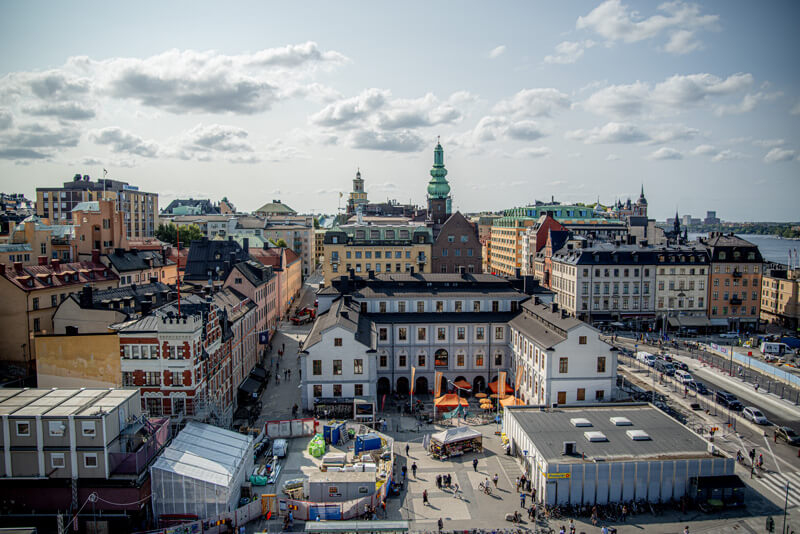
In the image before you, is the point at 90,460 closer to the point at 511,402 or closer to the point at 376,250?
the point at 511,402

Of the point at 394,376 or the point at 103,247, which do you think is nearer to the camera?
the point at 394,376

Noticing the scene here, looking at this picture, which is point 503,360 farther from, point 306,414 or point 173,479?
point 173,479

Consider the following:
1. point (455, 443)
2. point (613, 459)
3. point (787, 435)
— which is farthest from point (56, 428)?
point (787, 435)

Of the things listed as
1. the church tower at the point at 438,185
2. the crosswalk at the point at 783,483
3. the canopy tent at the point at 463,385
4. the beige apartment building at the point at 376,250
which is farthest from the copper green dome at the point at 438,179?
the crosswalk at the point at 783,483

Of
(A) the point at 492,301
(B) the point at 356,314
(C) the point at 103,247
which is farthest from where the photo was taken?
(C) the point at 103,247

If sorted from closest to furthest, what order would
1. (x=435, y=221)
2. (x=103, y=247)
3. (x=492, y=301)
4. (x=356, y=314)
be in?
(x=356, y=314)
(x=492, y=301)
(x=103, y=247)
(x=435, y=221)

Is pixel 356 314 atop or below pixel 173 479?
atop

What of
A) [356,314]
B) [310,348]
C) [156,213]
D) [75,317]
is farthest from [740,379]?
[156,213]
